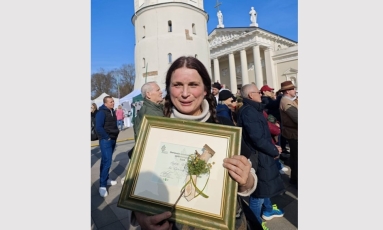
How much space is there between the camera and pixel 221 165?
122 centimetres

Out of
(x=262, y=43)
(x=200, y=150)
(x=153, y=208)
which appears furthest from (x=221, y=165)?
→ (x=262, y=43)

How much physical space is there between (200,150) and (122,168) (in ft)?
20.2

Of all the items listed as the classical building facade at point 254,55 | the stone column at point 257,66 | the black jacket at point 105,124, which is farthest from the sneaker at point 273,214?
the stone column at point 257,66

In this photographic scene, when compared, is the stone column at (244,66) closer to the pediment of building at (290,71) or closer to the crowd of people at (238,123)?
the pediment of building at (290,71)

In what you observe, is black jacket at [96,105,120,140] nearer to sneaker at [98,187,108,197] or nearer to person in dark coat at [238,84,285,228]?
sneaker at [98,187,108,197]

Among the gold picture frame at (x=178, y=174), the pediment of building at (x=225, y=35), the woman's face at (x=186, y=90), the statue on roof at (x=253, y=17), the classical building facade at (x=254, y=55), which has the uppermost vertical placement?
the statue on roof at (x=253, y=17)

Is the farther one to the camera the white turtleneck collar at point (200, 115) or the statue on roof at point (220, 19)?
the statue on roof at point (220, 19)

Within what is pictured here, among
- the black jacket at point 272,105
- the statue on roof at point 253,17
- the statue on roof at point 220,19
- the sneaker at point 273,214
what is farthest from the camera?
the statue on roof at point 220,19

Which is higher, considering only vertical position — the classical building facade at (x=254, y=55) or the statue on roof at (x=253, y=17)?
the statue on roof at (x=253, y=17)

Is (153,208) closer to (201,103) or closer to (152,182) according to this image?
(152,182)

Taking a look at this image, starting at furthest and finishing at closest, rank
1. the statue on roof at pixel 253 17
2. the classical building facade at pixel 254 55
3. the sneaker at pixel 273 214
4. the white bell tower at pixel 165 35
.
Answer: the statue on roof at pixel 253 17 → the classical building facade at pixel 254 55 → the white bell tower at pixel 165 35 → the sneaker at pixel 273 214

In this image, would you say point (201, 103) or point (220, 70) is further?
point (220, 70)

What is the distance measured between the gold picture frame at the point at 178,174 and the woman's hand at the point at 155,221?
0.03 m

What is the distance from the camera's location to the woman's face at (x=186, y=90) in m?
1.46
